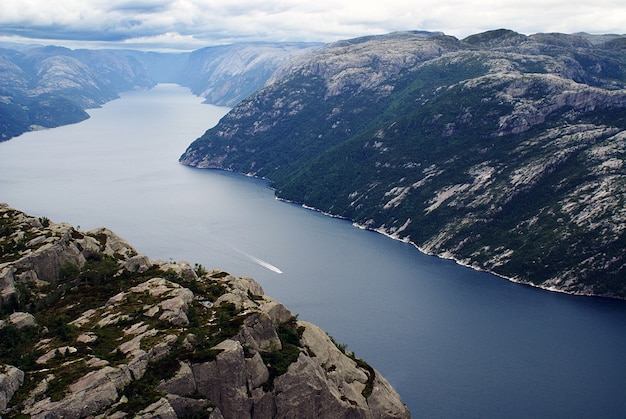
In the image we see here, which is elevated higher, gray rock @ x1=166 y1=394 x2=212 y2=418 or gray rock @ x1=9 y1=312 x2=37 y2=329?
gray rock @ x1=9 y1=312 x2=37 y2=329

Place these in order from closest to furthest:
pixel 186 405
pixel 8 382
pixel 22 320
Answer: pixel 8 382 < pixel 186 405 < pixel 22 320

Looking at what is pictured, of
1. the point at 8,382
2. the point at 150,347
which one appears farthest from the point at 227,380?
the point at 8,382

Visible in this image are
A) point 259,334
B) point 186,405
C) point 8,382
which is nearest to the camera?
point 8,382

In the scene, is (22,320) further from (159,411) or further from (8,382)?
(159,411)

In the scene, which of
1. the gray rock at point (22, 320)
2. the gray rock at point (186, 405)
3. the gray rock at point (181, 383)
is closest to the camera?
the gray rock at point (186, 405)

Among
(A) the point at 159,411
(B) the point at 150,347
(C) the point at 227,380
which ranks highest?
(B) the point at 150,347

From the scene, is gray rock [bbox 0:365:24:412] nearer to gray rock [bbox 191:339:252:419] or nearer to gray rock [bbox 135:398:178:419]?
gray rock [bbox 135:398:178:419]

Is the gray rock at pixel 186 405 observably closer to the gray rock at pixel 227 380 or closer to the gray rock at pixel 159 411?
the gray rock at pixel 159 411

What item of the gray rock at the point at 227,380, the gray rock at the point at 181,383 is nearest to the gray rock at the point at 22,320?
the gray rock at the point at 181,383

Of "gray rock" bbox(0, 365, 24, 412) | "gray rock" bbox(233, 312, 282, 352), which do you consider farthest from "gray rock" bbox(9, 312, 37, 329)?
"gray rock" bbox(233, 312, 282, 352)
